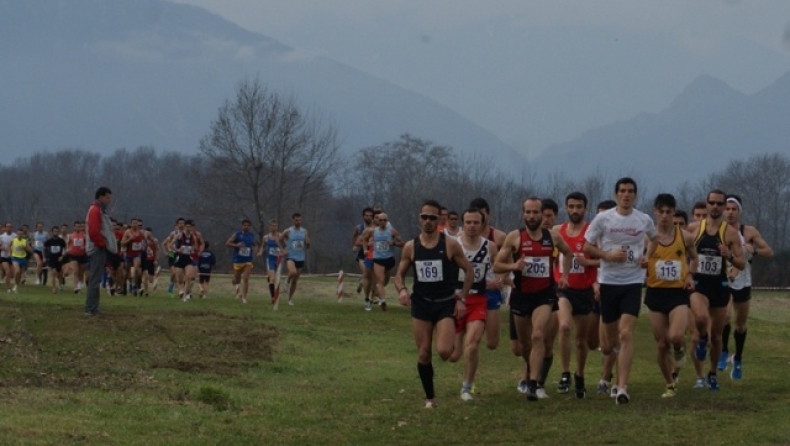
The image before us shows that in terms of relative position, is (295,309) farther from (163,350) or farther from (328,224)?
(328,224)

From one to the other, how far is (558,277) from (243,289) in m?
18.8

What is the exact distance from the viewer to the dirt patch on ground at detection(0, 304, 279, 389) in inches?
578

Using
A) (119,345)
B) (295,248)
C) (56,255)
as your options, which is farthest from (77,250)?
(119,345)

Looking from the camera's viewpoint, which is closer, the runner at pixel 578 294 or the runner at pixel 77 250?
the runner at pixel 578 294

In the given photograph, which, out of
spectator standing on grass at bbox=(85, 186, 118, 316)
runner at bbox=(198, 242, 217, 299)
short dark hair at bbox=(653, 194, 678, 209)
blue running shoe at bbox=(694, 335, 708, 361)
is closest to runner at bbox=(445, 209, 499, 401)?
short dark hair at bbox=(653, 194, 678, 209)

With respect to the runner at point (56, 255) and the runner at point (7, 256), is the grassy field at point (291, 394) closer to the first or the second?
the runner at point (56, 255)

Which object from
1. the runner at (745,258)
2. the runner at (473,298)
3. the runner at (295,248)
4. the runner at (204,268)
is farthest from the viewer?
the runner at (204,268)

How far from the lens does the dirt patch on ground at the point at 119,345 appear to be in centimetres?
1467

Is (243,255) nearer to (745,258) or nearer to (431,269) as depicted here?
(745,258)

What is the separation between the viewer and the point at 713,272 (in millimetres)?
15461

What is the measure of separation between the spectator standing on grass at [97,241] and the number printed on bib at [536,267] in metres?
10.7

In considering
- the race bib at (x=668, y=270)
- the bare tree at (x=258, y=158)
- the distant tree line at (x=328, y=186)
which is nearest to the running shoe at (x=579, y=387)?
the race bib at (x=668, y=270)

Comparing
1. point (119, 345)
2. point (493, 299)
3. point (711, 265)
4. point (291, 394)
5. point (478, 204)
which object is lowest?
point (291, 394)

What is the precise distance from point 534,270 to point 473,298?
75 centimetres
